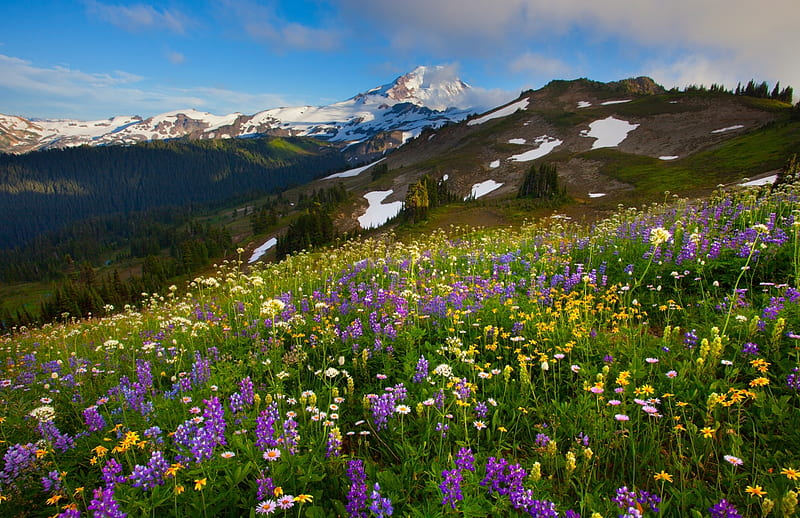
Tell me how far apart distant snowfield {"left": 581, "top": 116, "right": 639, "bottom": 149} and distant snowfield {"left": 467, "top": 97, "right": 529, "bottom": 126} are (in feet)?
146

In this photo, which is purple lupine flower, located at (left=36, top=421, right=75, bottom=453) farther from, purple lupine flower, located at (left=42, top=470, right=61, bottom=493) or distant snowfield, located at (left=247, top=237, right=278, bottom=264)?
distant snowfield, located at (left=247, top=237, right=278, bottom=264)

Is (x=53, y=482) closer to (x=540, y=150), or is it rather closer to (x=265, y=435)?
(x=265, y=435)

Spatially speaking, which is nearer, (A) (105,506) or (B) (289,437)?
(A) (105,506)

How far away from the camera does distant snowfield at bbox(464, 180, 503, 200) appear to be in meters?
85.4

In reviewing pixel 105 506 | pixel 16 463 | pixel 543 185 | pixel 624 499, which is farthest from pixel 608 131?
pixel 16 463

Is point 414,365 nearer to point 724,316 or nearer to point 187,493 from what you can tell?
point 187,493

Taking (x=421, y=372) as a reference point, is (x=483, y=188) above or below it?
above

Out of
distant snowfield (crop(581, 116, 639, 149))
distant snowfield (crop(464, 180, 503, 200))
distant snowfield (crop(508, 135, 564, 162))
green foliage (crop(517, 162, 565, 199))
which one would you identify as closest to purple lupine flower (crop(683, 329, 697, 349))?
green foliage (crop(517, 162, 565, 199))

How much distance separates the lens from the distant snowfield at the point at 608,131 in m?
95.9

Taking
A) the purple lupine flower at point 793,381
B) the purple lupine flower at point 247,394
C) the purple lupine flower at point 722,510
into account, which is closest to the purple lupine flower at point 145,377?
the purple lupine flower at point 247,394

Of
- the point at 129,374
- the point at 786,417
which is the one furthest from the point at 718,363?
the point at 129,374

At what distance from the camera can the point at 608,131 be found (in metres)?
103

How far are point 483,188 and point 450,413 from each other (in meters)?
88.6

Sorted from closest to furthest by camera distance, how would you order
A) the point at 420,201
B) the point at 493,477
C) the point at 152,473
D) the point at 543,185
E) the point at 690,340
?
the point at 152,473 → the point at 493,477 → the point at 690,340 → the point at 543,185 → the point at 420,201
